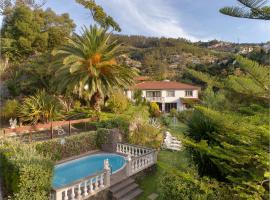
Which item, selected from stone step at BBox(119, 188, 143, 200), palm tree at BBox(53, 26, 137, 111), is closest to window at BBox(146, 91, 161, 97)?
palm tree at BBox(53, 26, 137, 111)

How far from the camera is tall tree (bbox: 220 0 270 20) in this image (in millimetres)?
2846

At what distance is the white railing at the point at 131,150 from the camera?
1488 centimetres

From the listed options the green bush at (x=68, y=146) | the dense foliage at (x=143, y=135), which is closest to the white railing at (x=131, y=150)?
the dense foliage at (x=143, y=135)

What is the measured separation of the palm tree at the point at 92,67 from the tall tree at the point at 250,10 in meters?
17.8

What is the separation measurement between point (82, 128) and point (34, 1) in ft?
74.7

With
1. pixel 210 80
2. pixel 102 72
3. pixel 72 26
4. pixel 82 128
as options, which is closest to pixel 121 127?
pixel 82 128

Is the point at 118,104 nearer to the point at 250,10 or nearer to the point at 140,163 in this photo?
the point at 140,163

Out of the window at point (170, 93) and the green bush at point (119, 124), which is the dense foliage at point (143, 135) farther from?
the window at point (170, 93)

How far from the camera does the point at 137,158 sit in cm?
1296

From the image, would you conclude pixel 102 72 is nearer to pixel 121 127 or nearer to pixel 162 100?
pixel 121 127

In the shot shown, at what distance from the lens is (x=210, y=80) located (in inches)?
133

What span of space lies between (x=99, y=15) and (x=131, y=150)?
2257cm

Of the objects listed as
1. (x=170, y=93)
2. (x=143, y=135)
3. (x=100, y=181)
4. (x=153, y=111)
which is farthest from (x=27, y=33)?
(x=100, y=181)

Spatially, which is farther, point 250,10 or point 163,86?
point 163,86
